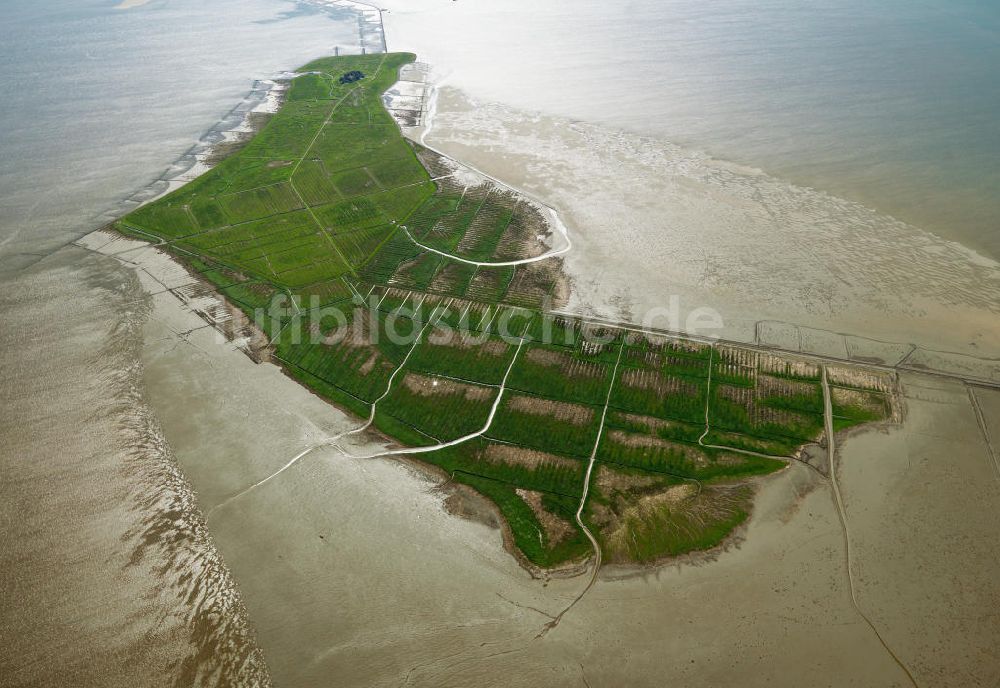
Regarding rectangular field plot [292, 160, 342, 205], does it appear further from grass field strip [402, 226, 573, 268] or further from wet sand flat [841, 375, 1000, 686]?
wet sand flat [841, 375, 1000, 686]

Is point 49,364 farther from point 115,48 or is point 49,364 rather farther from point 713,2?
point 713,2

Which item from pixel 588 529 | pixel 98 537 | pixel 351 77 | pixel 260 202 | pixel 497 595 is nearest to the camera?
pixel 497 595

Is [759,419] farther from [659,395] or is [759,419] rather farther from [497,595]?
[497,595]

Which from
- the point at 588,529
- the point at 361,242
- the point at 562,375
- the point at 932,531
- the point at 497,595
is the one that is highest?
the point at 361,242

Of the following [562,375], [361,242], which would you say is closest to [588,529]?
[562,375]

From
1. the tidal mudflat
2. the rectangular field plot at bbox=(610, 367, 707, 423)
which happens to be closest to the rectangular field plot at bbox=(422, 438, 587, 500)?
the tidal mudflat

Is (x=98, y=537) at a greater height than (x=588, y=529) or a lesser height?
lesser
